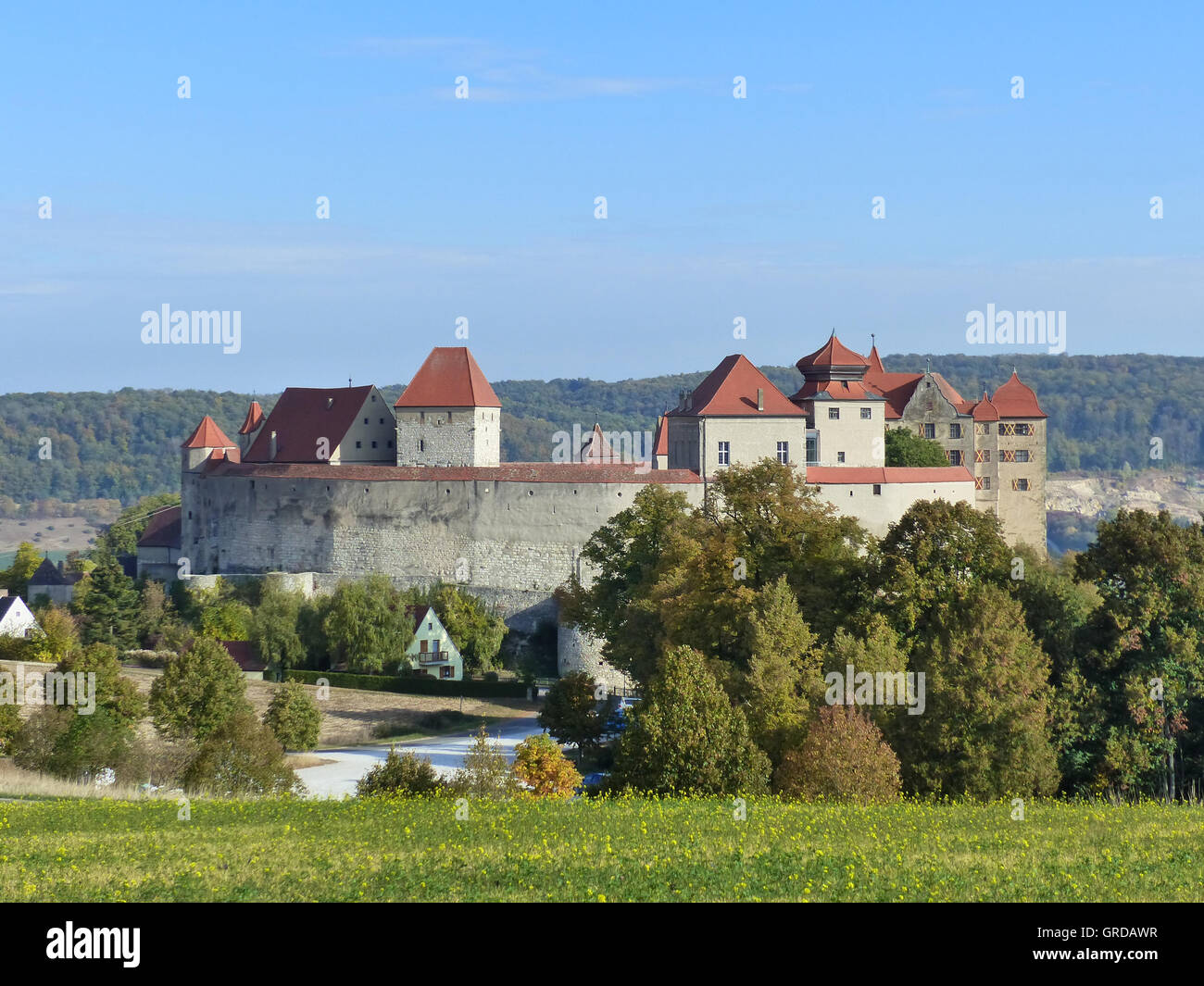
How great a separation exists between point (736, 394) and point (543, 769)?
29.9 m

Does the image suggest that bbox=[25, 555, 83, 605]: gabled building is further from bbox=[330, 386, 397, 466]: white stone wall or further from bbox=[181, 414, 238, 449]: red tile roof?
bbox=[330, 386, 397, 466]: white stone wall

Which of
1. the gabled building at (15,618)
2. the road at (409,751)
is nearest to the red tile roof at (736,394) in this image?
the road at (409,751)

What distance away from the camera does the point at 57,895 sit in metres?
14.0

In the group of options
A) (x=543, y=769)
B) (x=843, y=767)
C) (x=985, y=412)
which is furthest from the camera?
(x=985, y=412)

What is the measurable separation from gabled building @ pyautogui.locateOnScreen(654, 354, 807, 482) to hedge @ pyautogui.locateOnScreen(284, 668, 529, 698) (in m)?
10.3

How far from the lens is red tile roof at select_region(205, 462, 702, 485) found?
56.8m

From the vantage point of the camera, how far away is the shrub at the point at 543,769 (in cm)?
2941

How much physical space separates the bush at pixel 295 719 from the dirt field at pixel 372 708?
3.72 metres

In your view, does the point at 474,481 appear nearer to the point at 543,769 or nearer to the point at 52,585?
the point at 52,585

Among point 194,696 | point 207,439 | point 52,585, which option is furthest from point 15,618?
point 194,696

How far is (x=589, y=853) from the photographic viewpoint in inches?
652

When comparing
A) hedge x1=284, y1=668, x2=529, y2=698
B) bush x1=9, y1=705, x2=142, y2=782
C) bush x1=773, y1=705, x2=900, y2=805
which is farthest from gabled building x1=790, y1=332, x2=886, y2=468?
bush x1=773, y1=705, x2=900, y2=805
